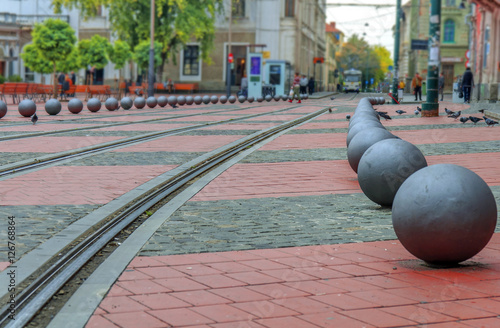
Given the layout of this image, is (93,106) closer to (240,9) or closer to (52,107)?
(52,107)

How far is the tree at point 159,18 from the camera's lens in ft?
162

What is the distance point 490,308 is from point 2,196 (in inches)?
207

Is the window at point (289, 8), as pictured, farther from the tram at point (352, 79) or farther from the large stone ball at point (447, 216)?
the large stone ball at point (447, 216)

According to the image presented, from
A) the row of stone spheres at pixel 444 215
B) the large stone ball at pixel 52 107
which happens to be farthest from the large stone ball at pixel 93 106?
the row of stone spheres at pixel 444 215

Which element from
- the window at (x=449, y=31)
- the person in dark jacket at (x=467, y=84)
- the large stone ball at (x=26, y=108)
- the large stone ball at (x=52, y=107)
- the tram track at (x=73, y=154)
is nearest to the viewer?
the tram track at (x=73, y=154)

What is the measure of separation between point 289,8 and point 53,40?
90.2 feet

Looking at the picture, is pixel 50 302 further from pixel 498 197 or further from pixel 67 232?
pixel 498 197

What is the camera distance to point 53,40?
125 feet

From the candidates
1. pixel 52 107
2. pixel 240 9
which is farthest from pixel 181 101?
pixel 240 9

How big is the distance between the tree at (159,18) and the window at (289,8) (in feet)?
33.8

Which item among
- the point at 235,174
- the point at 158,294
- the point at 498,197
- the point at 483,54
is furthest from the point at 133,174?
the point at 483,54

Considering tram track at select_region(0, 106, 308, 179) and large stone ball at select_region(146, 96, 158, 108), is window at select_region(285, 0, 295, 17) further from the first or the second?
tram track at select_region(0, 106, 308, 179)

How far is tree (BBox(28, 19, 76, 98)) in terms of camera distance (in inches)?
1492

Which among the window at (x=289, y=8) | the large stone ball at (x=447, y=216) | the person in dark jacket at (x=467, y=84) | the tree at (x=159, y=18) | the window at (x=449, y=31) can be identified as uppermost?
the window at (x=289, y=8)
